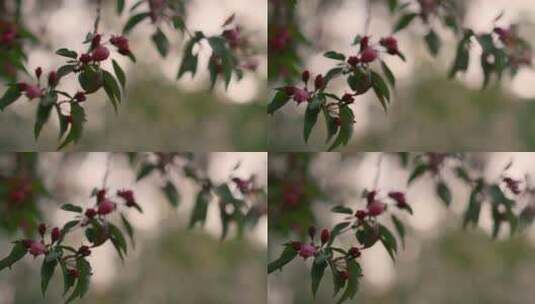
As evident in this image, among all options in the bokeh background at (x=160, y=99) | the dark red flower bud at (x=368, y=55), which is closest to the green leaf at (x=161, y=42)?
the bokeh background at (x=160, y=99)

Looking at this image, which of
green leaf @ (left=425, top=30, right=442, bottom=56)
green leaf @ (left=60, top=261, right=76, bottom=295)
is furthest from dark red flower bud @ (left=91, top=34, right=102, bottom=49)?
green leaf @ (left=425, top=30, right=442, bottom=56)

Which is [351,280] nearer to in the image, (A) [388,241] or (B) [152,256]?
(A) [388,241]

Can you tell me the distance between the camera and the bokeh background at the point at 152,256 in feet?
6.48

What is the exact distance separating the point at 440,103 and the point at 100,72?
1315 millimetres

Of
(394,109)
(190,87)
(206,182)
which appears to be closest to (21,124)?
(190,87)

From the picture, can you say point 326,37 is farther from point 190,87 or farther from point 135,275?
point 135,275

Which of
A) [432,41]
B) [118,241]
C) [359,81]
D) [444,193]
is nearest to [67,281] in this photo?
[118,241]

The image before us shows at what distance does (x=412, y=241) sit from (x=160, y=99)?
2.97 feet

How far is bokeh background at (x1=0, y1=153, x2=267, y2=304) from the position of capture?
1.98 meters

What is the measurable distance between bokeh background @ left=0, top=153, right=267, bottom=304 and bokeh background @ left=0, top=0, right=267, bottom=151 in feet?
0.33

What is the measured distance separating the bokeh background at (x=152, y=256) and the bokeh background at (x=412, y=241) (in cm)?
15

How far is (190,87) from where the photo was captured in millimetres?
2074

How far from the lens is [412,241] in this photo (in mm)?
2338

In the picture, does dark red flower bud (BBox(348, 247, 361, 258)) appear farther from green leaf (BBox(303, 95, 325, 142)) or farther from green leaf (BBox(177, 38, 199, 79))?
green leaf (BBox(177, 38, 199, 79))
